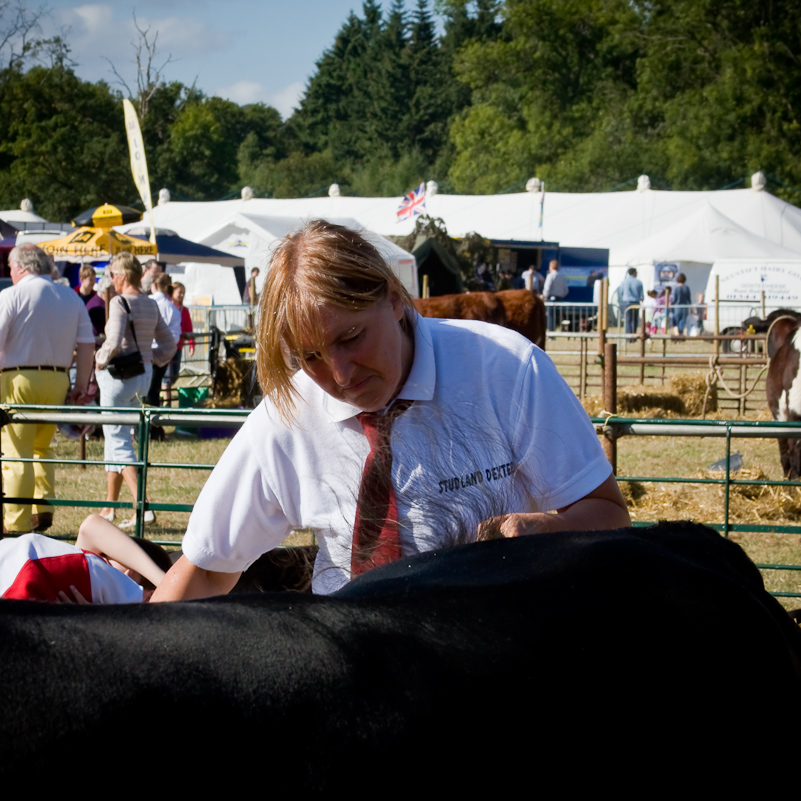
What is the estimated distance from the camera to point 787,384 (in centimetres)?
826

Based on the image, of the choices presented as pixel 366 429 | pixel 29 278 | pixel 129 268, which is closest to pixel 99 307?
pixel 129 268

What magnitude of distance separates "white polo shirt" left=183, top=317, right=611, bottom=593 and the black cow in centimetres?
54

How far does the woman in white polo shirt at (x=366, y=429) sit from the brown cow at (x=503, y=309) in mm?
10932

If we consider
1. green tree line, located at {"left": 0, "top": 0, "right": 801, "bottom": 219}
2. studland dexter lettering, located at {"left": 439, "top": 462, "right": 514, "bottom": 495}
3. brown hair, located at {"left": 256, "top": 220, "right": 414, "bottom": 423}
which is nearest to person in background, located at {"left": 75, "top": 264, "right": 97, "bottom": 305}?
brown hair, located at {"left": 256, "top": 220, "right": 414, "bottom": 423}

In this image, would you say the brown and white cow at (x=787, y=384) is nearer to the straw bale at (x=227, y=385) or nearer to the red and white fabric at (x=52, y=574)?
the straw bale at (x=227, y=385)

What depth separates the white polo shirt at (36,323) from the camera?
20.6 ft

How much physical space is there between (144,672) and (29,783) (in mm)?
119

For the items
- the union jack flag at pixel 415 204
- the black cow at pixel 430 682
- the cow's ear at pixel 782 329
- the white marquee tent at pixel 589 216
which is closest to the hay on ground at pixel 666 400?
the cow's ear at pixel 782 329

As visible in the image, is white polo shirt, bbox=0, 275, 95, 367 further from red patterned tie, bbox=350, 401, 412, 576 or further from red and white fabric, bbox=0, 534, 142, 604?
red patterned tie, bbox=350, 401, 412, 576

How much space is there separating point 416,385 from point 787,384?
7.47 m

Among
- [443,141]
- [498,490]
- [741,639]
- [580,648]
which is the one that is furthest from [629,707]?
[443,141]

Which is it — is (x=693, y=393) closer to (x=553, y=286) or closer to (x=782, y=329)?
(x=782, y=329)

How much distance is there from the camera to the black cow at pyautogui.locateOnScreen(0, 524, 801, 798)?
2.42ft

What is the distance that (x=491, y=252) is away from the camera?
30.6m
